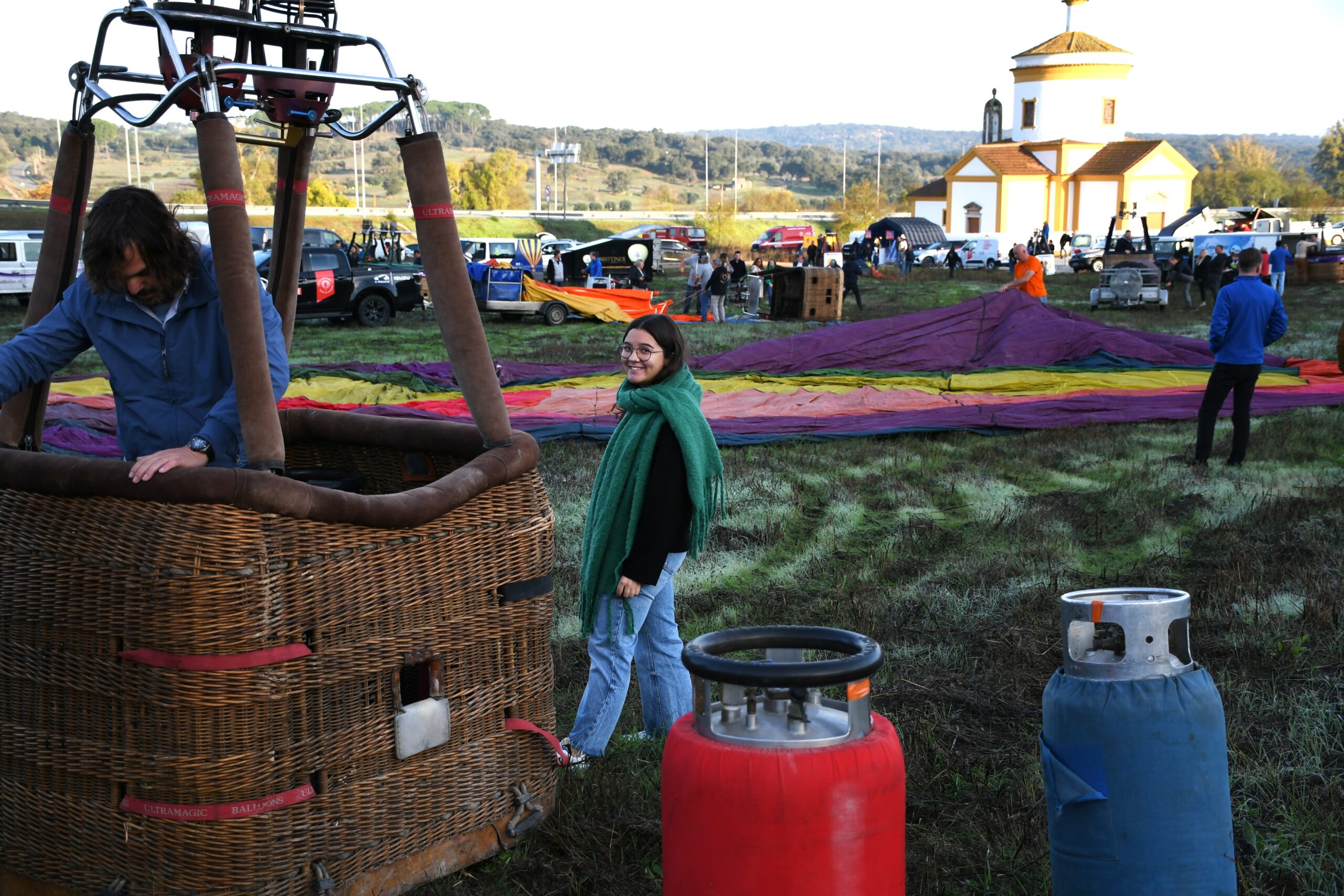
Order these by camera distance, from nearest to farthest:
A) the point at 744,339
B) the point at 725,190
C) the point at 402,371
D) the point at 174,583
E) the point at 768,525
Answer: the point at 174,583 < the point at 768,525 < the point at 402,371 < the point at 744,339 < the point at 725,190

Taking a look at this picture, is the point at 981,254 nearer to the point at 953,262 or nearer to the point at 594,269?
the point at 953,262

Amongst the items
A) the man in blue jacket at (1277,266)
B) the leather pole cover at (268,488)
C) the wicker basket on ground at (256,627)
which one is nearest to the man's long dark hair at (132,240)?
the wicker basket on ground at (256,627)

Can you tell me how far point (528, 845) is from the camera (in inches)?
120

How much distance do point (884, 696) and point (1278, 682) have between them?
51.6 inches

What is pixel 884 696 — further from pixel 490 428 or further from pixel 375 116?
pixel 375 116

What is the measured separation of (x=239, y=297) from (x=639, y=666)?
5.71 ft

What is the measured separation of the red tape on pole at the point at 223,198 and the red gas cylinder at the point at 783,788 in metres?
1.32

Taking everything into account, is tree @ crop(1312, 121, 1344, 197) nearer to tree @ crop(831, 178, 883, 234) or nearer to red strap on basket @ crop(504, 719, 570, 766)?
tree @ crop(831, 178, 883, 234)

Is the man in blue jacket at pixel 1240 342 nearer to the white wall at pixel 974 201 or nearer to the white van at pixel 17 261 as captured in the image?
the white van at pixel 17 261

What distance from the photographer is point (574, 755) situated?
355 centimetres

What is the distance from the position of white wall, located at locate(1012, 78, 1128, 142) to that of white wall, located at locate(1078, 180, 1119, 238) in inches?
151

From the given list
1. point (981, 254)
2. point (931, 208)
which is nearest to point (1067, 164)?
point (931, 208)

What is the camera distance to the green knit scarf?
337 cm

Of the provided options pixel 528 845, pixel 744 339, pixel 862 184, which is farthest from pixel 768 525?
pixel 862 184
